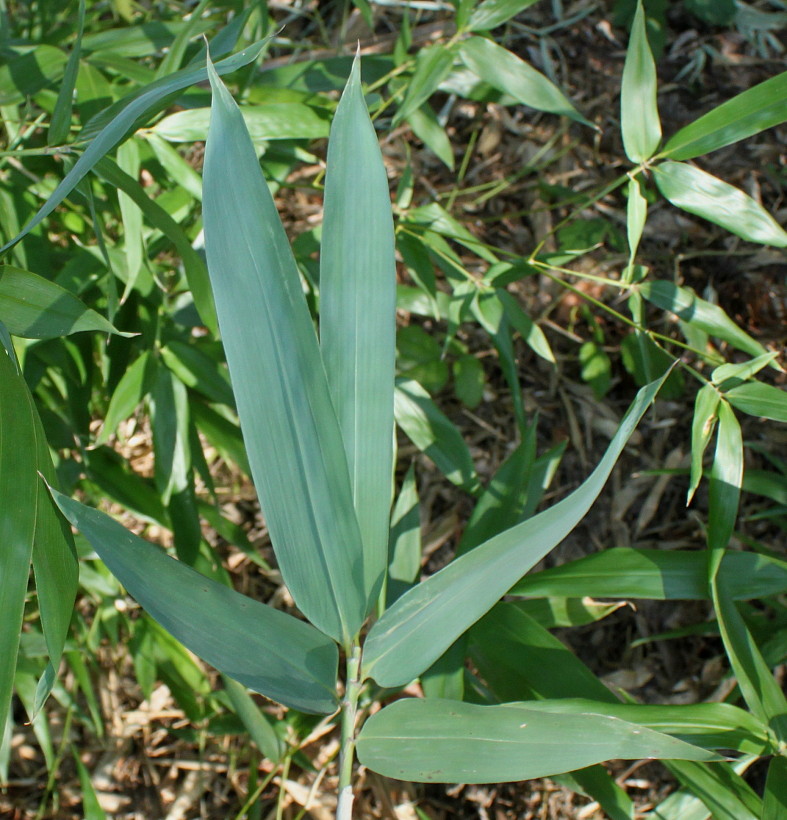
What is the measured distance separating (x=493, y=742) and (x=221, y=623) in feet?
0.60

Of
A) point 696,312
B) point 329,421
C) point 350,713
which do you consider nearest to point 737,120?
point 696,312

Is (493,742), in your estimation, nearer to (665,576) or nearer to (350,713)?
(350,713)

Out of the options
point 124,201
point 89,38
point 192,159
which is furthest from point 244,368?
point 192,159

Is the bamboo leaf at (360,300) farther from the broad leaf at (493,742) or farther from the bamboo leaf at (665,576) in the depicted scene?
the bamboo leaf at (665,576)

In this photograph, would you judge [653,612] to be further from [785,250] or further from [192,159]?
[192,159]

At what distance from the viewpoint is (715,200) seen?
703 mm

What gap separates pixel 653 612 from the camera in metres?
1.12

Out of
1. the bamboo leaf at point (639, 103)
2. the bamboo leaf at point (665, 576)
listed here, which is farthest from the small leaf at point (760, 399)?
the bamboo leaf at point (639, 103)

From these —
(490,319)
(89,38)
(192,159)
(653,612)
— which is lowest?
(653,612)

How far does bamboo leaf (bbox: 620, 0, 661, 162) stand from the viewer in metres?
0.69

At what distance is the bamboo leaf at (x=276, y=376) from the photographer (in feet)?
1.37

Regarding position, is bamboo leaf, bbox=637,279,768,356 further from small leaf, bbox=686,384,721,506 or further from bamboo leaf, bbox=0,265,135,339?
bamboo leaf, bbox=0,265,135,339

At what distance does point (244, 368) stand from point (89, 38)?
0.62m

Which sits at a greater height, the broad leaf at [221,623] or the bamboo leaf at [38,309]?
the bamboo leaf at [38,309]
